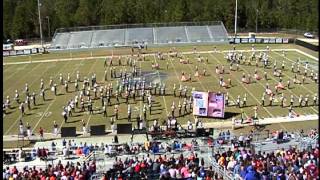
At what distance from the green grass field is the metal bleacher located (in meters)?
6.50

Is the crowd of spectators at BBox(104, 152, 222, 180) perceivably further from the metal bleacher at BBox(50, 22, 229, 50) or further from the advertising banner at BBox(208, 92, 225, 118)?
the metal bleacher at BBox(50, 22, 229, 50)

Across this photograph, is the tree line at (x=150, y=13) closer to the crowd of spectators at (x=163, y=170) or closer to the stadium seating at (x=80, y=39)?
the stadium seating at (x=80, y=39)

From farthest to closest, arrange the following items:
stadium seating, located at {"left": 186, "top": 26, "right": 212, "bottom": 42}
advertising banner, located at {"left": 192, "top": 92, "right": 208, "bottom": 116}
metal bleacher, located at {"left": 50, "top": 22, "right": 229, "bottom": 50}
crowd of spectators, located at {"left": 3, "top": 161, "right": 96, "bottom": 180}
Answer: stadium seating, located at {"left": 186, "top": 26, "right": 212, "bottom": 42} → metal bleacher, located at {"left": 50, "top": 22, "right": 229, "bottom": 50} → advertising banner, located at {"left": 192, "top": 92, "right": 208, "bottom": 116} → crowd of spectators, located at {"left": 3, "top": 161, "right": 96, "bottom": 180}

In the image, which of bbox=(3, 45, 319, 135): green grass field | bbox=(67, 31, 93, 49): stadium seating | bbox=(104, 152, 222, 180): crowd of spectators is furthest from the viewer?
bbox=(67, 31, 93, 49): stadium seating

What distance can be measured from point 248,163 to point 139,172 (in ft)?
9.81

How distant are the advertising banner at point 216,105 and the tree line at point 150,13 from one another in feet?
169

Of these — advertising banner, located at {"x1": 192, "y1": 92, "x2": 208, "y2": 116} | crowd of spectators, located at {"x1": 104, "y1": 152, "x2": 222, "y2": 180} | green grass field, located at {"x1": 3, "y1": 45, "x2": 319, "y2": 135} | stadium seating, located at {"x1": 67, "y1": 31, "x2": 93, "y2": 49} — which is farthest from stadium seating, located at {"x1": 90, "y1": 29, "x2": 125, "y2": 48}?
crowd of spectators, located at {"x1": 104, "y1": 152, "x2": 222, "y2": 180}

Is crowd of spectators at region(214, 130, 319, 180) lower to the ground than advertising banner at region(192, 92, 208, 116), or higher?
higher

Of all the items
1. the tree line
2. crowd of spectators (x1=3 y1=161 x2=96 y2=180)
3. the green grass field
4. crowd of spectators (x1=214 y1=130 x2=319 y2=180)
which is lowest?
the green grass field

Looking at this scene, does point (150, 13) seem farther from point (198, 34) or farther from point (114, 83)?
point (114, 83)

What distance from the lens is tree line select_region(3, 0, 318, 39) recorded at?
256 ft

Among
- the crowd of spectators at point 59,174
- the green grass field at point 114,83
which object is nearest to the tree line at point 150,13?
the green grass field at point 114,83

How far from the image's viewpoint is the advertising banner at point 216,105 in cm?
2734

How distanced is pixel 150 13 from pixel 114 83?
46274mm
